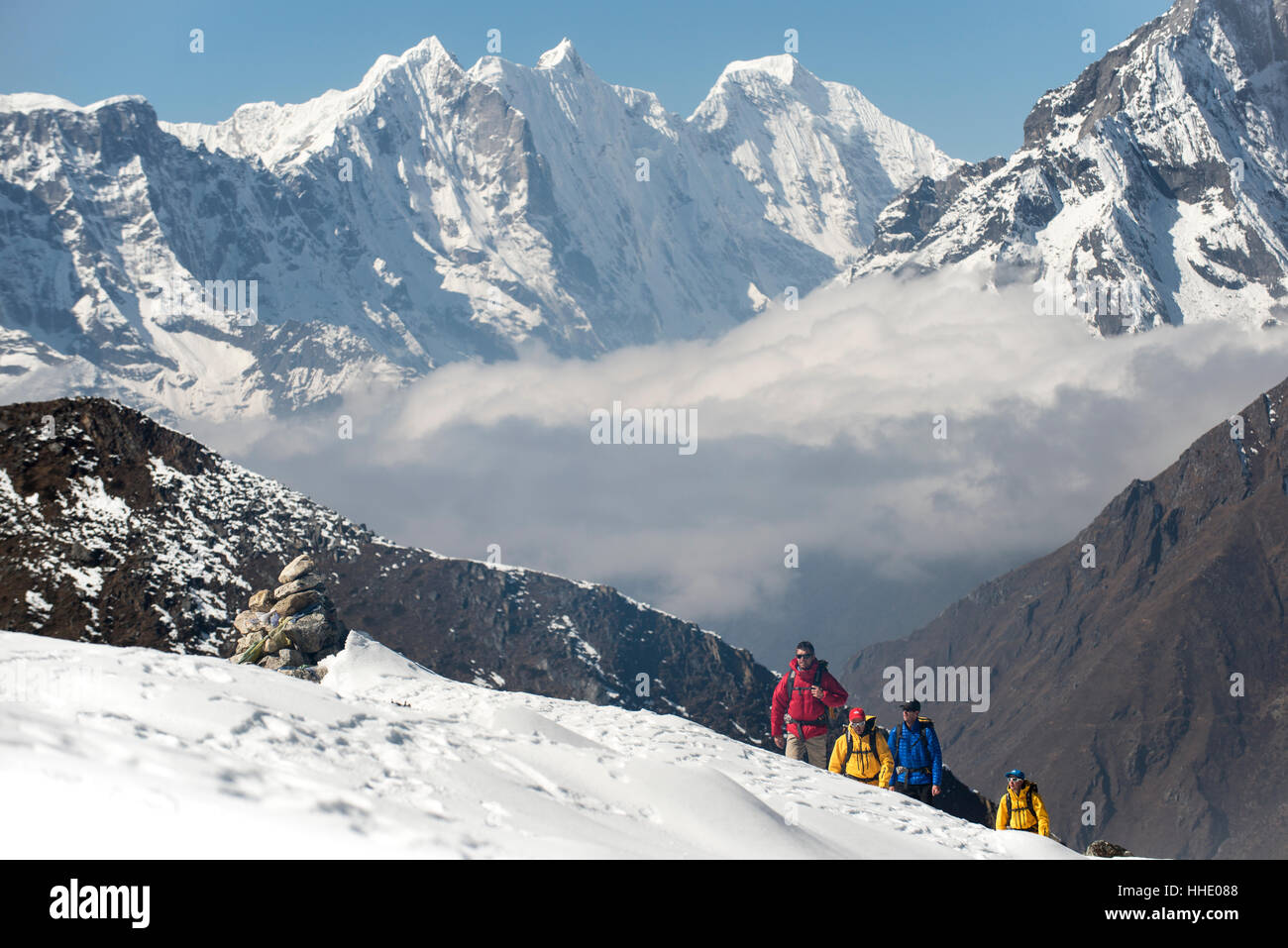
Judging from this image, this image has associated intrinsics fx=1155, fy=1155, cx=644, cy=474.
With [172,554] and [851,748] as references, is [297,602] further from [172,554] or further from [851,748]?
[851,748]

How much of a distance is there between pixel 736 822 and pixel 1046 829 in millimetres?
9561

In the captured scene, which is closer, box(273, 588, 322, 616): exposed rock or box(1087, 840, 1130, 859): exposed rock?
box(1087, 840, 1130, 859): exposed rock

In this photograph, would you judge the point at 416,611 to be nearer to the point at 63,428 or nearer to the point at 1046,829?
the point at 63,428

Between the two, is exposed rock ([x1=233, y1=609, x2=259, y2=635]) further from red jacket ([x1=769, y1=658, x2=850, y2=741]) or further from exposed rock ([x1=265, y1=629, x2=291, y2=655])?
red jacket ([x1=769, y1=658, x2=850, y2=741])

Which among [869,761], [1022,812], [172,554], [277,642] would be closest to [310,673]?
[277,642]

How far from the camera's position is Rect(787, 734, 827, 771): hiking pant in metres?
30.4

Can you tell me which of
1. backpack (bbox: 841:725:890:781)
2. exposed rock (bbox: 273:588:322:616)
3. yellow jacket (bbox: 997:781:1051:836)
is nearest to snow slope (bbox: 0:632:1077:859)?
yellow jacket (bbox: 997:781:1051:836)

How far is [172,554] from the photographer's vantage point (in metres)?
51.3

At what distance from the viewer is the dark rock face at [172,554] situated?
143 feet

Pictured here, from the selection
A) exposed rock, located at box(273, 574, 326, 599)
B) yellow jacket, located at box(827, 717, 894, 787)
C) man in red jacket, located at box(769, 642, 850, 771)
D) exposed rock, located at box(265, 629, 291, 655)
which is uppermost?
exposed rock, located at box(273, 574, 326, 599)

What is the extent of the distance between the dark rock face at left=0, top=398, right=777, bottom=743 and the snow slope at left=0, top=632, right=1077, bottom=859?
68.4 feet
